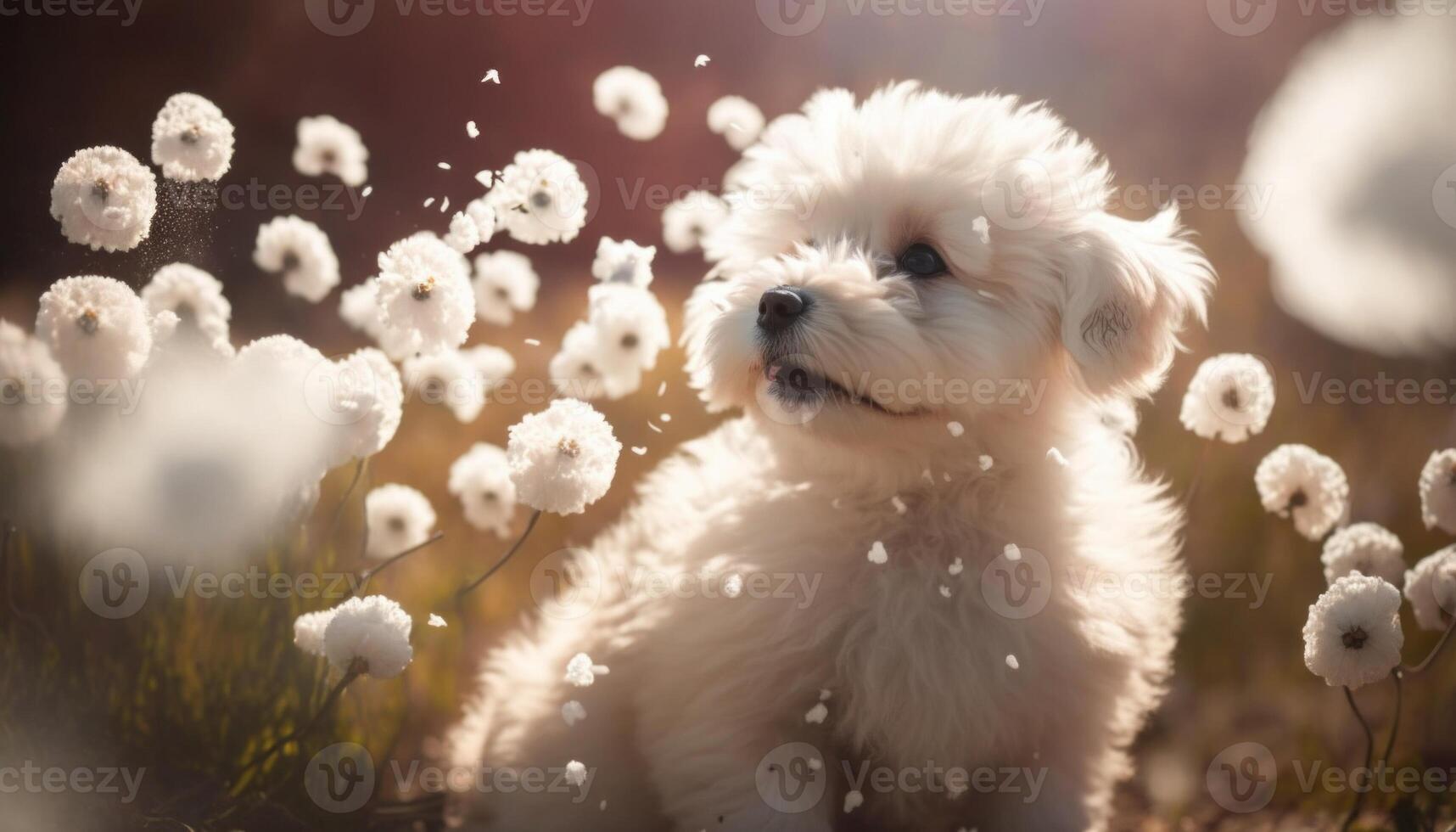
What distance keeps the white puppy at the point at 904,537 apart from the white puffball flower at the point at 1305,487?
36 cm

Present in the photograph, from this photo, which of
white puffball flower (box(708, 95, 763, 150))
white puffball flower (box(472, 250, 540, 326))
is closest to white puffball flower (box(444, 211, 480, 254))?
white puffball flower (box(472, 250, 540, 326))

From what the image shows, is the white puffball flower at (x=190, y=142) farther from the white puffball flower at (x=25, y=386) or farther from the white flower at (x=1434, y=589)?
the white flower at (x=1434, y=589)

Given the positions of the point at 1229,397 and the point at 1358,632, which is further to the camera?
the point at 1229,397

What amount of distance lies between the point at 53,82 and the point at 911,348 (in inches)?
66.0

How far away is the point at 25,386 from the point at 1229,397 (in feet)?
7.45

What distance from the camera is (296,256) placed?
2.04m

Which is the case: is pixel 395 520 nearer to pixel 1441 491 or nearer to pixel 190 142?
pixel 190 142

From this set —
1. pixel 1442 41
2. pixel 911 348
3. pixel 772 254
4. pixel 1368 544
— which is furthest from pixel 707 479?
pixel 1442 41

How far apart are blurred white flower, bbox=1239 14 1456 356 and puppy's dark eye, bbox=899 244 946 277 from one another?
1.04 metres

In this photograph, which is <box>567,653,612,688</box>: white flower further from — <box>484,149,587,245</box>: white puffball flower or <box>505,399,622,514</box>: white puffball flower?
<box>484,149,587,245</box>: white puffball flower

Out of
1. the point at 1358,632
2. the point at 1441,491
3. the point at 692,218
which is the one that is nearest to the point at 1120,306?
the point at 1358,632

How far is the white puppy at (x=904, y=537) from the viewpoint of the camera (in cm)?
176

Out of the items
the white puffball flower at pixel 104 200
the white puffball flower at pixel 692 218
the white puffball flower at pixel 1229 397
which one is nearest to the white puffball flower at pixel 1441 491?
the white puffball flower at pixel 1229 397

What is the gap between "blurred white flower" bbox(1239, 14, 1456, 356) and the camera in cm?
237
